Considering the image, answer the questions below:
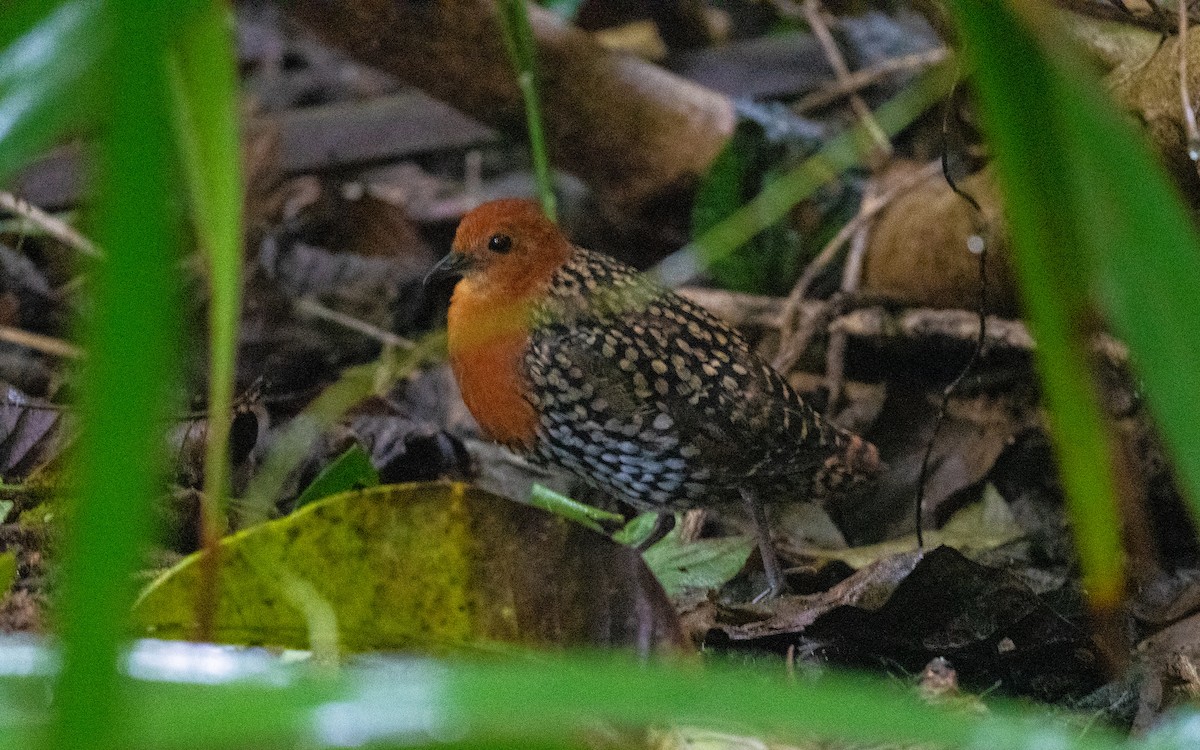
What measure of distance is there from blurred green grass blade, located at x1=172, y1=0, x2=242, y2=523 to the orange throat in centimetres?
210

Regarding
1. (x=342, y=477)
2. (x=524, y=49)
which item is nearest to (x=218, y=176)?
(x=342, y=477)

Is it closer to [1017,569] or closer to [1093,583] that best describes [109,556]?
[1093,583]

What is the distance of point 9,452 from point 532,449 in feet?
4.68

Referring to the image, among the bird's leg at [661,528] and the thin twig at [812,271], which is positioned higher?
the thin twig at [812,271]

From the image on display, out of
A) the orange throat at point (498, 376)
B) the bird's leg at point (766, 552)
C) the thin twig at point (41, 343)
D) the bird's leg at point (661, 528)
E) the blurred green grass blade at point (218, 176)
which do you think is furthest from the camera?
the thin twig at point (41, 343)

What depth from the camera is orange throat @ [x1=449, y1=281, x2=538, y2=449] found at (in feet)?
12.5

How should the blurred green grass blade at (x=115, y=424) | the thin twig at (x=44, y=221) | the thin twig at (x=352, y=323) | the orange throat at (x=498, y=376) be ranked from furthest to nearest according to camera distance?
the thin twig at (x=352, y=323)
the thin twig at (x=44, y=221)
the orange throat at (x=498, y=376)
the blurred green grass blade at (x=115, y=424)

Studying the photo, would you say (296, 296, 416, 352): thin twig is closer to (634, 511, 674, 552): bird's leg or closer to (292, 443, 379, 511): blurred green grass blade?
(634, 511, 674, 552): bird's leg

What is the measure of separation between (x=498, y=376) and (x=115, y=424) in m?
2.93

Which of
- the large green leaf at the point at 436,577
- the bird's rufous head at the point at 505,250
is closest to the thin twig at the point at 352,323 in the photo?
the bird's rufous head at the point at 505,250

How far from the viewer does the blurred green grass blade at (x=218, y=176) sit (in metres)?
1.57

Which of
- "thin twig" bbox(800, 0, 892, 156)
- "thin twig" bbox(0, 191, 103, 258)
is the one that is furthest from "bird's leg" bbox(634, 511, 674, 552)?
"thin twig" bbox(800, 0, 892, 156)

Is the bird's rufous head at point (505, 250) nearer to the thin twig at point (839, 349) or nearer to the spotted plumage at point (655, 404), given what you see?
the spotted plumage at point (655, 404)

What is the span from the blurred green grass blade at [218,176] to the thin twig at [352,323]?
11.5ft
